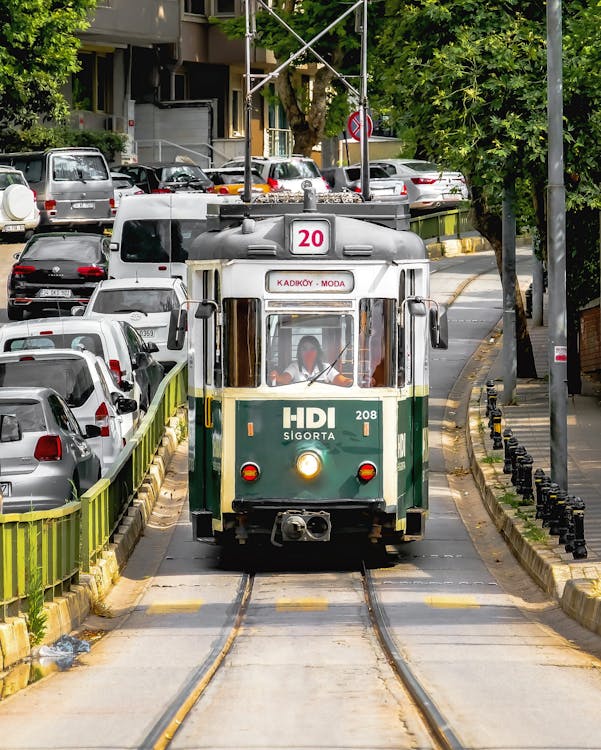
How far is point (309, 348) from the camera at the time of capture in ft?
53.1

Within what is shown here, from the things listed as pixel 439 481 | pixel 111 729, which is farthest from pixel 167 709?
pixel 439 481

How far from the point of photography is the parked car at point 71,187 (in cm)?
4275

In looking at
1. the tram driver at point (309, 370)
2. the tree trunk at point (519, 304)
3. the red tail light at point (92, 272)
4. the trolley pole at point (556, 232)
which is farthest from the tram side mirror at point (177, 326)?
the red tail light at point (92, 272)

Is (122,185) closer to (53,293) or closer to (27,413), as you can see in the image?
(53,293)

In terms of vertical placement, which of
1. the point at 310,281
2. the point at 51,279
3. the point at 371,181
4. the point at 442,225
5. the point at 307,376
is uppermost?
the point at 371,181

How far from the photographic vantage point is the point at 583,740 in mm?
9656

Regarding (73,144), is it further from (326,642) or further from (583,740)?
(583,740)

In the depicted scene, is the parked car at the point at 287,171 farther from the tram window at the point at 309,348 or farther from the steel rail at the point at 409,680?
the steel rail at the point at 409,680

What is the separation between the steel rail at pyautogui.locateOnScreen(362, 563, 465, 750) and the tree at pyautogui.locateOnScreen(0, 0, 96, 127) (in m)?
30.9

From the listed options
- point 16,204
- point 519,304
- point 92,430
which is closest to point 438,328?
point 92,430

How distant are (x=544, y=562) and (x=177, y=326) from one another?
4108 mm

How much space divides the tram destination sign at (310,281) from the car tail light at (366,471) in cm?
163

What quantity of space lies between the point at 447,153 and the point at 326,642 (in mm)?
13428

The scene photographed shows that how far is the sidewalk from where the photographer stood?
15148 millimetres
